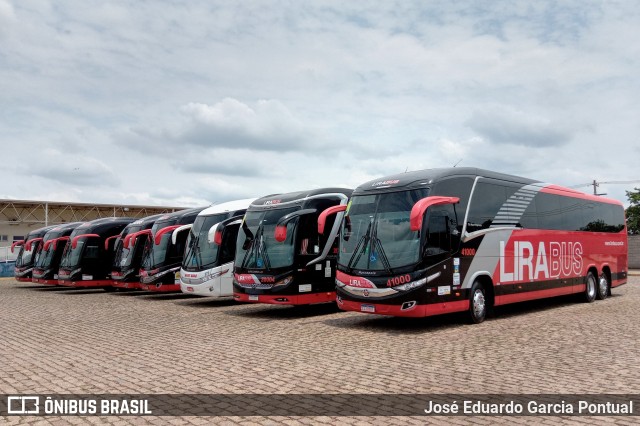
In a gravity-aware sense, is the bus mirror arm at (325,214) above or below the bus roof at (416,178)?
below

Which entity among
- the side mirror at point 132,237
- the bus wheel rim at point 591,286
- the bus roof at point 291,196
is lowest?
the bus wheel rim at point 591,286

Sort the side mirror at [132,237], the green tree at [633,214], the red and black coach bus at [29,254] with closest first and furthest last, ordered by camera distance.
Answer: the side mirror at [132,237] → the red and black coach bus at [29,254] → the green tree at [633,214]

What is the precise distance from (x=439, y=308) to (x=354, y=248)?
2.13 meters

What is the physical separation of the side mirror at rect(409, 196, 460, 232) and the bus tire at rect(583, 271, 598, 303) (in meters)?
8.21

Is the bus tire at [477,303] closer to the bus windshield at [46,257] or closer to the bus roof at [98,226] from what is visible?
the bus roof at [98,226]

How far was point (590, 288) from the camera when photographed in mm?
18125

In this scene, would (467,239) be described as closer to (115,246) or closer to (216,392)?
(216,392)

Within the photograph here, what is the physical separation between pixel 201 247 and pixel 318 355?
9.90 meters

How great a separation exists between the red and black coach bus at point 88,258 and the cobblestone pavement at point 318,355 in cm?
946

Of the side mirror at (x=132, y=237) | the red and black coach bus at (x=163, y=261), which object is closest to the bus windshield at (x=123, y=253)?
the side mirror at (x=132, y=237)

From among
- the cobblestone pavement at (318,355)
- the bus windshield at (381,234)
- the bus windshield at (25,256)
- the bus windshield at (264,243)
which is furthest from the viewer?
the bus windshield at (25,256)

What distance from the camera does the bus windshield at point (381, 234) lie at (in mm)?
11594

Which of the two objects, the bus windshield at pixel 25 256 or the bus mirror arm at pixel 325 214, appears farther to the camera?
the bus windshield at pixel 25 256

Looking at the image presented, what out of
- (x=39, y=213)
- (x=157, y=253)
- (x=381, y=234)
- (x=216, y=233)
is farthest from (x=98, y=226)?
(x=39, y=213)
